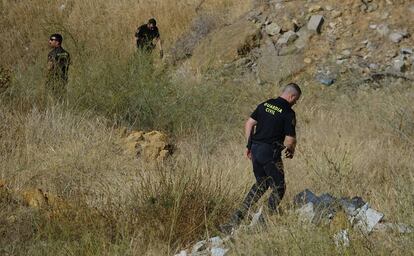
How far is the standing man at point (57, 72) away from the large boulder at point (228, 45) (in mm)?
4919

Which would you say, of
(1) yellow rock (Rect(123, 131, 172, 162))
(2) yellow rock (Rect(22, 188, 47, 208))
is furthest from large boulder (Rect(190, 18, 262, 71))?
(2) yellow rock (Rect(22, 188, 47, 208))

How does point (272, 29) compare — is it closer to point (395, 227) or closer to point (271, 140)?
point (271, 140)

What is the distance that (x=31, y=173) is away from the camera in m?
7.11

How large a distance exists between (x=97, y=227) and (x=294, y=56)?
32.3ft

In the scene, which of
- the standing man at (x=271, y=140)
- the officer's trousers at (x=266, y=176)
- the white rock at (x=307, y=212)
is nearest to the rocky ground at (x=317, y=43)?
the standing man at (x=271, y=140)

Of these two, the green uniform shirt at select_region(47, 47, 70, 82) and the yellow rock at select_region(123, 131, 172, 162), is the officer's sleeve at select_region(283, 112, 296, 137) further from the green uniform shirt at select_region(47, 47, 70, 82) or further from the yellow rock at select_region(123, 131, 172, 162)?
the green uniform shirt at select_region(47, 47, 70, 82)

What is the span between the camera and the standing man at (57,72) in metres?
9.38

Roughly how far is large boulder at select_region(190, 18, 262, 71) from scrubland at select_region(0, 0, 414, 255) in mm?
1798

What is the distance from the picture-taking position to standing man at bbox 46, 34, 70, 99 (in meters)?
9.38

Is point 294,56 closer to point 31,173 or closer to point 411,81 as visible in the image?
point 411,81

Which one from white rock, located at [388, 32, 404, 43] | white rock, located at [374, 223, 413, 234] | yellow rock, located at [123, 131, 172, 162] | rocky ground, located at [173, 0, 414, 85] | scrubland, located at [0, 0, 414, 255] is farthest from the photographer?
white rock, located at [388, 32, 404, 43]

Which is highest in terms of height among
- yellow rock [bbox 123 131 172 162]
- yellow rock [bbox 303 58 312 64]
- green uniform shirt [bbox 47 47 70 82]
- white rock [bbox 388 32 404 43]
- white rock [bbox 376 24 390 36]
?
green uniform shirt [bbox 47 47 70 82]

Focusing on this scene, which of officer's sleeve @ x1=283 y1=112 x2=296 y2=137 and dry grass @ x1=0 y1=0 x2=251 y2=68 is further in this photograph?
dry grass @ x1=0 y1=0 x2=251 y2=68

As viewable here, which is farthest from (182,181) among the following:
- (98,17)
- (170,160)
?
(98,17)
